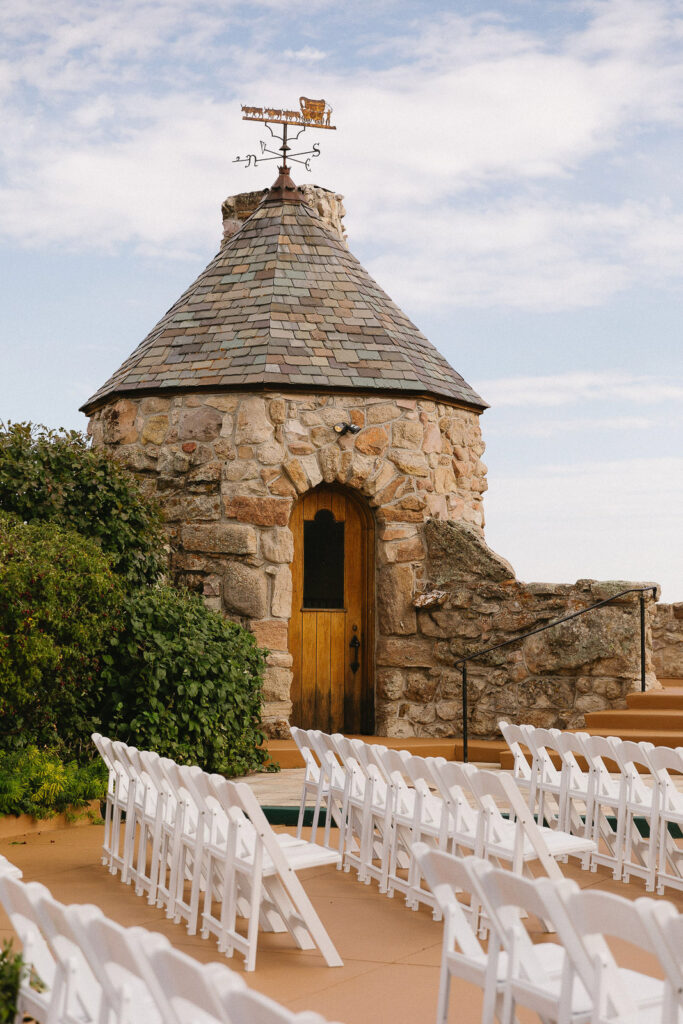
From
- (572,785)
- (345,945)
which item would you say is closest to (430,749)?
(572,785)

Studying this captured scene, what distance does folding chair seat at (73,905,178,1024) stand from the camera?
2.41 metres

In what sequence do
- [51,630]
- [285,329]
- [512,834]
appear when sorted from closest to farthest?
[512,834]
[51,630]
[285,329]

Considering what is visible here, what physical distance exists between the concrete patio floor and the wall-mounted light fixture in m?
5.42

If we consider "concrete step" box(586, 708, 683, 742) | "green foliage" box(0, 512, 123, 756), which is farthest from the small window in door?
"concrete step" box(586, 708, 683, 742)

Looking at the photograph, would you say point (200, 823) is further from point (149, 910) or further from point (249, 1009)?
point (249, 1009)

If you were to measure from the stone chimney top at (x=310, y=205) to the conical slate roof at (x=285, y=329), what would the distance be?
101 cm

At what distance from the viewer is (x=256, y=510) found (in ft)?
35.3

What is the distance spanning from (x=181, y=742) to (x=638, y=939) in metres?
6.69

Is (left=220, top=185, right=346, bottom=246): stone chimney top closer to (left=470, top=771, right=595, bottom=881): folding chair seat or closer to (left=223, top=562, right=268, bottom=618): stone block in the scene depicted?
(left=223, top=562, right=268, bottom=618): stone block

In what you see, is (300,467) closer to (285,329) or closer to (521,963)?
(285,329)

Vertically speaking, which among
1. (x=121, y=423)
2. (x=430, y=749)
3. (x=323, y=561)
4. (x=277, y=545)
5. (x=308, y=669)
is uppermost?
(x=121, y=423)

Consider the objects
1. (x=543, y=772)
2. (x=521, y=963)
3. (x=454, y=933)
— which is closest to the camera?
(x=521, y=963)

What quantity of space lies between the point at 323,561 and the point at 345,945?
269 inches

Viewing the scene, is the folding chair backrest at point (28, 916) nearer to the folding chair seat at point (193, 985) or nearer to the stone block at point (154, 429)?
the folding chair seat at point (193, 985)
